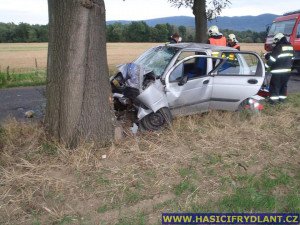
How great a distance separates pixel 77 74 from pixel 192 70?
116 inches

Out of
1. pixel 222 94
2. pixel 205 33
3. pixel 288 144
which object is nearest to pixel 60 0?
pixel 222 94

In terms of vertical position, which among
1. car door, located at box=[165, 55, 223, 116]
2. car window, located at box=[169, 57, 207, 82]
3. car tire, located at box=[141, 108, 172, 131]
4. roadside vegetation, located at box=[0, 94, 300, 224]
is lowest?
roadside vegetation, located at box=[0, 94, 300, 224]

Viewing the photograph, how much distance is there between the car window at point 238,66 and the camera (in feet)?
18.2

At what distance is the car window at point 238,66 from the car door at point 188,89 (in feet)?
1.29

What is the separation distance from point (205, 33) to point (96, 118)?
7.20 metres

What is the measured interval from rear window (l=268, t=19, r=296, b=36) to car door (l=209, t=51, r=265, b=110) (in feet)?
27.6

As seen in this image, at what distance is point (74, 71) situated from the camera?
3701 millimetres

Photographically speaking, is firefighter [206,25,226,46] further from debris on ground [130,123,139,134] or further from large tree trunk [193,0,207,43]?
debris on ground [130,123,139,134]

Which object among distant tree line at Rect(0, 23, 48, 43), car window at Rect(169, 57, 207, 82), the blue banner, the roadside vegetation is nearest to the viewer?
the blue banner

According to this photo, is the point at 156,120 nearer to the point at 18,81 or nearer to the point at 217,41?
the point at 217,41

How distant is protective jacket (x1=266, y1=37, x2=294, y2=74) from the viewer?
21.4 feet

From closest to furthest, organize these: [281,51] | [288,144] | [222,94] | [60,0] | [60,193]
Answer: [60,193], [60,0], [288,144], [222,94], [281,51]

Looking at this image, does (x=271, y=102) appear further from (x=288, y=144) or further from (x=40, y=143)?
(x=40, y=143)

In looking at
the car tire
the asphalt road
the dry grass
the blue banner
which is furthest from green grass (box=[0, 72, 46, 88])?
the blue banner
